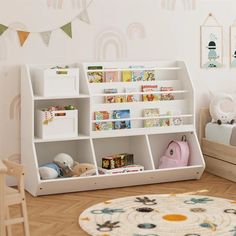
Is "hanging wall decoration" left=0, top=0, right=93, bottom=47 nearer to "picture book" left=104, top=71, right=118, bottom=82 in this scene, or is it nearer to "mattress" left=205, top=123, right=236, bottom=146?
"picture book" left=104, top=71, right=118, bottom=82

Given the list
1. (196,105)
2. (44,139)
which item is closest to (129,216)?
(44,139)

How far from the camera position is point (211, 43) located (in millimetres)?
5672

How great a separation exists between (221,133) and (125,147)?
0.89 meters

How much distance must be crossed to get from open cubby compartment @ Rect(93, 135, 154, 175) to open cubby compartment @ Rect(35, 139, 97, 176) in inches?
7.2

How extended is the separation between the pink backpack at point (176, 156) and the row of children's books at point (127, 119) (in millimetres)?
207

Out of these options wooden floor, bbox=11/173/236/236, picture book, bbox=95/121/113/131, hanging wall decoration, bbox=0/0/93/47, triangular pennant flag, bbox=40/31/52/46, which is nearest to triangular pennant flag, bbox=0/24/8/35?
hanging wall decoration, bbox=0/0/93/47

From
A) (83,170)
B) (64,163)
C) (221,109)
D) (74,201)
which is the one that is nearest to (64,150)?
(64,163)

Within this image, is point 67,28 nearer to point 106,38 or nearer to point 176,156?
point 106,38

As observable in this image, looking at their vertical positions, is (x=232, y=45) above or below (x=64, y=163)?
above

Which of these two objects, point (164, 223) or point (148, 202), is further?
point (148, 202)

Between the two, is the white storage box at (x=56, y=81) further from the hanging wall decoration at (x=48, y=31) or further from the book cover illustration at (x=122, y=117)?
the book cover illustration at (x=122, y=117)

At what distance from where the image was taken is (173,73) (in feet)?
18.0

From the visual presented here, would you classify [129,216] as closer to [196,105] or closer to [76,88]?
[76,88]

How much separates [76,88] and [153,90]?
2.57 feet
